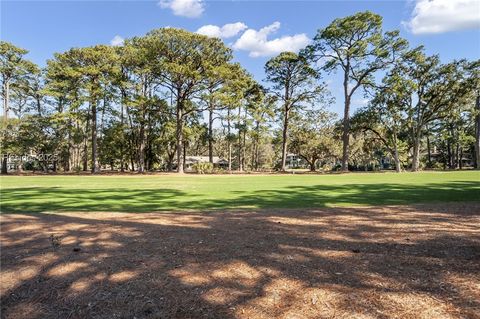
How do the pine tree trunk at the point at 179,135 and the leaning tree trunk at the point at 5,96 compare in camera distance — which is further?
the leaning tree trunk at the point at 5,96

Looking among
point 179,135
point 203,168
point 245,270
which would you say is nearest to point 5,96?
point 179,135

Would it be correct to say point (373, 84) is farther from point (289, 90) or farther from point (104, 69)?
point (104, 69)

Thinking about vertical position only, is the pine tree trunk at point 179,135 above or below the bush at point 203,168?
above

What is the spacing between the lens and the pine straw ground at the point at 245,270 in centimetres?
349

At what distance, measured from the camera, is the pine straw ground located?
3.49m

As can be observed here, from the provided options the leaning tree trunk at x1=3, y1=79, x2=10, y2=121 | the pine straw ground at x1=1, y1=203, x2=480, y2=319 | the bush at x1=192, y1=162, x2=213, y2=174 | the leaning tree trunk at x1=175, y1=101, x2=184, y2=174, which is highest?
the leaning tree trunk at x1=3, y1=79, x2=10, y2=121

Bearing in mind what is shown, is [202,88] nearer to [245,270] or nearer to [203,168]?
[203,168]

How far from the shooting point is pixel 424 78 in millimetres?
40062

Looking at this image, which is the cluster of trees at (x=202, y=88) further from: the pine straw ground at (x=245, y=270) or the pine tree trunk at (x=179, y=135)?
the pine straw ground at (x=245, y=270)

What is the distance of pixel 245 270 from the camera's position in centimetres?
441

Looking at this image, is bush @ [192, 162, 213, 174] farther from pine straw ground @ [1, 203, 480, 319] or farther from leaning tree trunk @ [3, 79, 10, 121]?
pine straw ground @ [1, 203, 480, 319]


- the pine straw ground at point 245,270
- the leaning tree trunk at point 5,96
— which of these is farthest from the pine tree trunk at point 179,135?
the pine straw ground at point 245,270

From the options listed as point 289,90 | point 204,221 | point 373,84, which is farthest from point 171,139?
point 204,221

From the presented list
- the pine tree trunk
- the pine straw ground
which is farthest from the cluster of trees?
the pine straw ground
